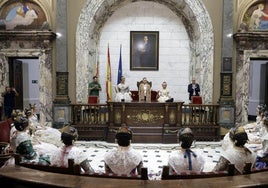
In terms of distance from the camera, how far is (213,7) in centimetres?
936

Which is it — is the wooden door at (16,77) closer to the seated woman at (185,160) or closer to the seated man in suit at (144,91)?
the seated man in suit at (144,91)

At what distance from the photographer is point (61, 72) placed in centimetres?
914

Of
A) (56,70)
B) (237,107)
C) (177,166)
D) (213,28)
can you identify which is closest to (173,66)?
(213,28)

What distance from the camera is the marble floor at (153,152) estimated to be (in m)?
5.68

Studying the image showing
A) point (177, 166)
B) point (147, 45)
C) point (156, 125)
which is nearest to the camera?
point (177, 166)

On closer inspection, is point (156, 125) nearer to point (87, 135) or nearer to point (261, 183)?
point (87, 135)

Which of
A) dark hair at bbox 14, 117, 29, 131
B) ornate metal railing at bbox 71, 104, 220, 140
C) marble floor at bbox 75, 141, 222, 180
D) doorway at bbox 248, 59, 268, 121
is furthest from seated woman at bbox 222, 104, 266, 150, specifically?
doorway at bbox 248, 59, 268, 121

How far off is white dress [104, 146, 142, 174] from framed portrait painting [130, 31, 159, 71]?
864cm

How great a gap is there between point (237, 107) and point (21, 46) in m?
8.39

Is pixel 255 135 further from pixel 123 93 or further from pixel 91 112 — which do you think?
pixel 91 112

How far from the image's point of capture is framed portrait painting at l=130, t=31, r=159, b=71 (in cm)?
1120

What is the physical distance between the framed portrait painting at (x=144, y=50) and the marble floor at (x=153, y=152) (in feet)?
15.3

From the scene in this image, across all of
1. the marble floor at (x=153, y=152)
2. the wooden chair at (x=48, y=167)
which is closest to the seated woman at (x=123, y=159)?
the wooden chair at (x=48, y=167)

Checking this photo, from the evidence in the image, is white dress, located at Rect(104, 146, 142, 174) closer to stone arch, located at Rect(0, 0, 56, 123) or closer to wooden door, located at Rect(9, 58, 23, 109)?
stone arch, located at Rect(0, 0, 56, 123)
